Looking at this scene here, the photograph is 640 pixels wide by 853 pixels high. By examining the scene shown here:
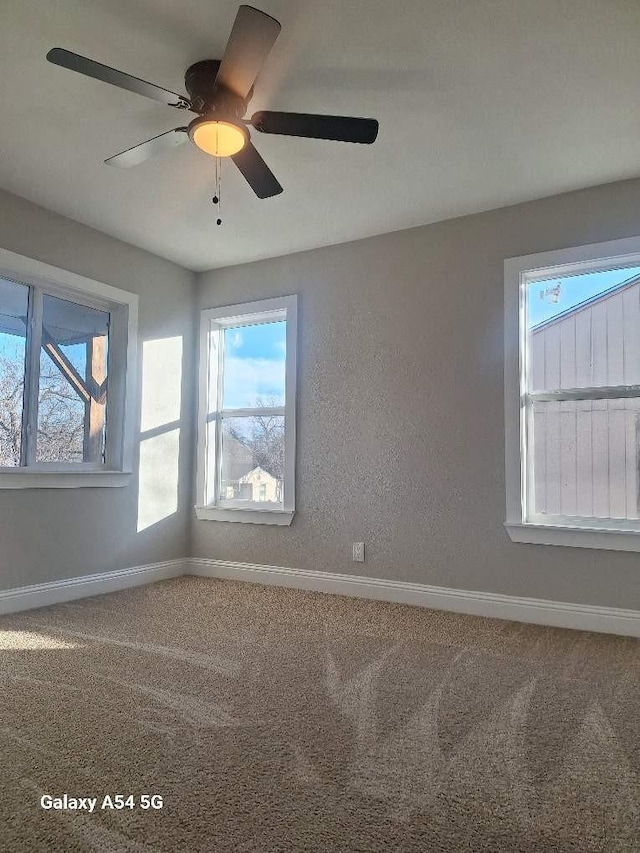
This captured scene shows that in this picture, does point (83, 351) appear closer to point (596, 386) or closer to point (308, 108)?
point (308, 108)

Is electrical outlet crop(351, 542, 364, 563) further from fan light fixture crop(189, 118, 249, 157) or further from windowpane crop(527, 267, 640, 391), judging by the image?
fan light fixture crop(189, 118, 249, 157)

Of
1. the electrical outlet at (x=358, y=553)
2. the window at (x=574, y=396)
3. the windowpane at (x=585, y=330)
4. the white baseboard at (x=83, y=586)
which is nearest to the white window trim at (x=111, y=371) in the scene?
the white baseboard at (x=83, y=586)

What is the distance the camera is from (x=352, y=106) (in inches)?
106

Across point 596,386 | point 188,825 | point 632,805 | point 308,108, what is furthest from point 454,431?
point 188,825

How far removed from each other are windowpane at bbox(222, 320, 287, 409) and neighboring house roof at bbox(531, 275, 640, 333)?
1916 mm

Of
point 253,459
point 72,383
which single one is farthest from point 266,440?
point 72,383

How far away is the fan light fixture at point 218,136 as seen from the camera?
7.63 ft

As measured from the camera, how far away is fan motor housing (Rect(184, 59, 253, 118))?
7.47ft

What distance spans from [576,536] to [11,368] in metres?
3.49

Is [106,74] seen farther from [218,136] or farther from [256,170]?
[256,170]

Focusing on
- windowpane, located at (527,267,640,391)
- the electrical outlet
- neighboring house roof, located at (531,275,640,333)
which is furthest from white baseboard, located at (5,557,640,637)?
neighboring house roof, located at (531,275,640,333)

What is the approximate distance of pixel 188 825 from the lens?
1.45 meters

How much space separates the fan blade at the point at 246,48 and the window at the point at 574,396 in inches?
83.3

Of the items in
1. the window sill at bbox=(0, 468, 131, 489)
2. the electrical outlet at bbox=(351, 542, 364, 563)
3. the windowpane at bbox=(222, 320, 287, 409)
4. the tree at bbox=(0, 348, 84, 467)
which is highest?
the windowpane at bbox=(222, 320, 287, 409)
